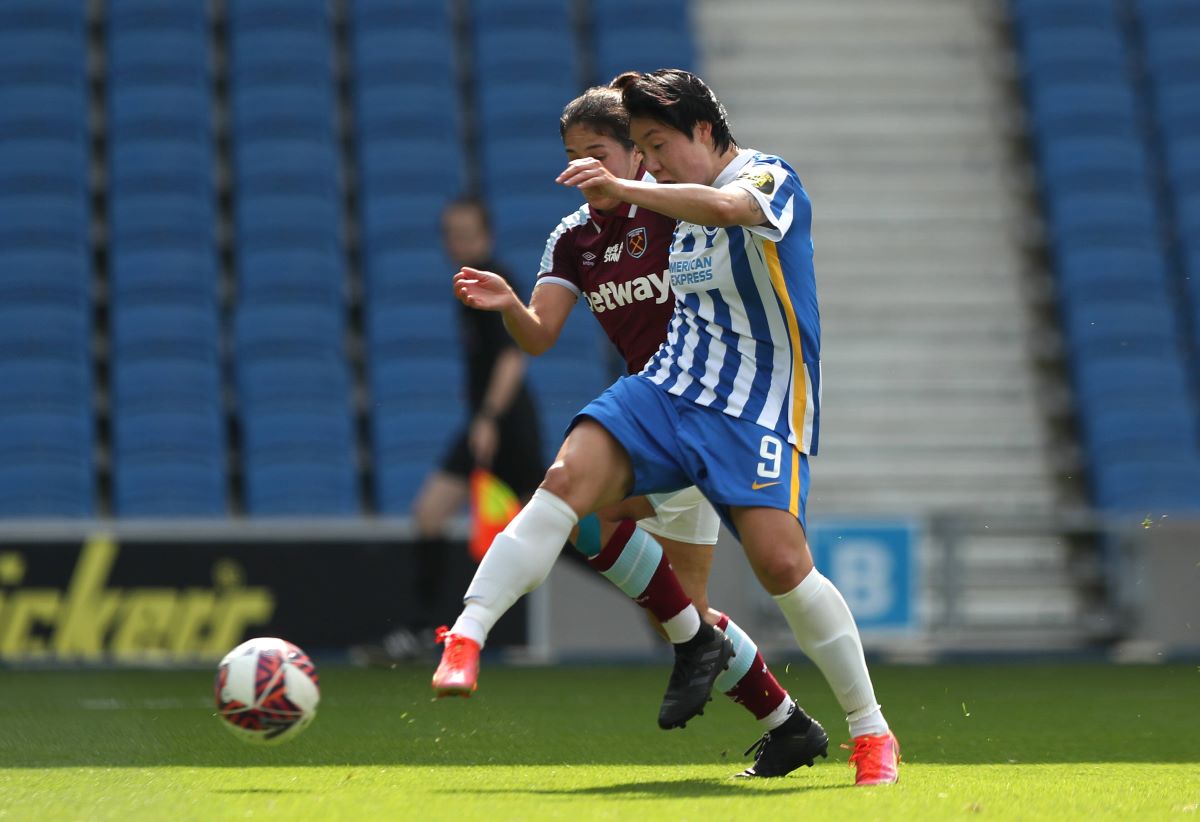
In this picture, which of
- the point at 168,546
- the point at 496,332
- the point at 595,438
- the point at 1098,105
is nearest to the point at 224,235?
the point at 168,546

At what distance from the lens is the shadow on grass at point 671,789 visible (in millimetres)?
3842

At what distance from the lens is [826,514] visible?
10.4 meters

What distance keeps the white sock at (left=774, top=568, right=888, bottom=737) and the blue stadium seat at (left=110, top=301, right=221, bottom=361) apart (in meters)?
7.60

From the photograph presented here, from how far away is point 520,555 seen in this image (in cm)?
396

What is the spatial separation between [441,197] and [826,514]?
3643 mm

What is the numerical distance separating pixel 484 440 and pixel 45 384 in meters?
4.06

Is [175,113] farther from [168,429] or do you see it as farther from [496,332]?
[496,332]

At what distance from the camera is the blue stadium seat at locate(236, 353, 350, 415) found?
10.9 metres

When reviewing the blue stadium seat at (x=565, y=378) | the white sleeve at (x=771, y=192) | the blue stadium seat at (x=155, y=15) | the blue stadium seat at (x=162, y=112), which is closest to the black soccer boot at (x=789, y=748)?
the white sleeve at (x=771, y=192)

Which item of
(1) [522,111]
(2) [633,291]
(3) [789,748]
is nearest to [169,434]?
(1) [522,111]

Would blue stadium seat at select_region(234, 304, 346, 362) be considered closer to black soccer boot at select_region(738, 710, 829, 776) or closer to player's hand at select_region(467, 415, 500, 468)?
player's hand at select_region(467, 415, 500, 468)

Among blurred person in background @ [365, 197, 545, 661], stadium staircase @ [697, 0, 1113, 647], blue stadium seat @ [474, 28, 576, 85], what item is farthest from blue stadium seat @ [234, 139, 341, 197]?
blurred person in background @ [365, 197, 545, 661]

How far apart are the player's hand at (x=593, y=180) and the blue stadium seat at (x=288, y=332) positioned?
7.47 metres

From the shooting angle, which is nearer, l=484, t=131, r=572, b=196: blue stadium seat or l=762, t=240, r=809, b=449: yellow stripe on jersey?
l=762, t=240, r=809, b=449: yellow stripe on jersey
